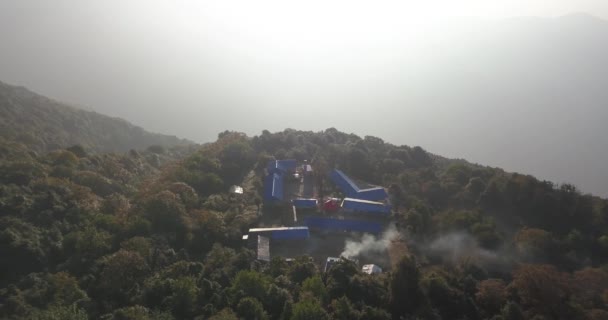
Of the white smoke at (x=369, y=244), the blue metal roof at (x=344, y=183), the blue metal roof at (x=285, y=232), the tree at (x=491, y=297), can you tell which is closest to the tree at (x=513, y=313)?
the tree at (x=491, y=297)

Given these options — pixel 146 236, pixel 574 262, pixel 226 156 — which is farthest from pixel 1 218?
pixel 574 262

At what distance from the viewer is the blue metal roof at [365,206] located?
27375 millimetres

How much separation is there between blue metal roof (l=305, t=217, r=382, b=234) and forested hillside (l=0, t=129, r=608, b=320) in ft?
4.82

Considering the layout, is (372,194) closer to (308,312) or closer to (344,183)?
(344,183)

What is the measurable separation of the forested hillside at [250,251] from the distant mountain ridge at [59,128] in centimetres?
1367

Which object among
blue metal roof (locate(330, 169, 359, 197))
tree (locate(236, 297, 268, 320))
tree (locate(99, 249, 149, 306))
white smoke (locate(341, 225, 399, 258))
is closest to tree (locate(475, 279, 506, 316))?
white smoke (locate(341, 225, 399, 258))

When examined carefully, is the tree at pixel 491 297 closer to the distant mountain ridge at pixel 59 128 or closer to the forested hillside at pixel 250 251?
the forested hillside at pixel 250 251

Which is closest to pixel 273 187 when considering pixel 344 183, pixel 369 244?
pixel 344 183

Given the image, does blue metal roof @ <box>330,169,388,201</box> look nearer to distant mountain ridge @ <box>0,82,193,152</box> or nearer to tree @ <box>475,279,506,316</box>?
tree @ <box>475,279,506,316</box>

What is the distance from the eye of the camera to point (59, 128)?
53.8 meters

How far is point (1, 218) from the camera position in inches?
819

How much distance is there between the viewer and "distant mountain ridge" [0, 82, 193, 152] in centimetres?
4431

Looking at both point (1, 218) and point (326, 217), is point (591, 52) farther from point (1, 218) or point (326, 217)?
point (1, 218)

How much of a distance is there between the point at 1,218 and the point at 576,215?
2980 cm
